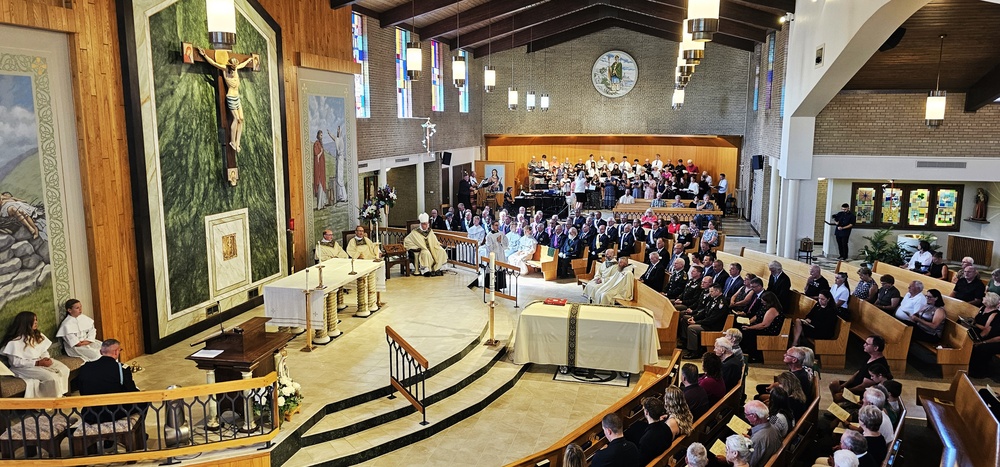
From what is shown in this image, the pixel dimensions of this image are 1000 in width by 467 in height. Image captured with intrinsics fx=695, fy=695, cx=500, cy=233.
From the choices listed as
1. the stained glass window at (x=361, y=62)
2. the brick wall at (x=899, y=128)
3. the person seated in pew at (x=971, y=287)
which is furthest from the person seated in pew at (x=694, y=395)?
the stained glass window at (x=361, y=62)

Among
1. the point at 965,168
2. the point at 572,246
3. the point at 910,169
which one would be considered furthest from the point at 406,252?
the point at 965,168

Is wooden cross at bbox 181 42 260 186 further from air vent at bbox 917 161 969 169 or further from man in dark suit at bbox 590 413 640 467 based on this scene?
air vent at bbox 917 161 969 169

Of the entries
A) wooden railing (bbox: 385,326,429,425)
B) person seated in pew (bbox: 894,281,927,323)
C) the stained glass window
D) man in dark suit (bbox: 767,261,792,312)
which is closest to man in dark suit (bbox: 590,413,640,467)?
wooden railing (bbox: 385,326,429,425)

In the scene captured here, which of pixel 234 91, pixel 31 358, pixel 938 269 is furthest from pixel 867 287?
pixel 31 358

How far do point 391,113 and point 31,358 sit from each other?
11.8 metres

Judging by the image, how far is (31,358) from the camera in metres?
6.31

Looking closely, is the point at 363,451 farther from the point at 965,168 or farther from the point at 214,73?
the point at 965,168

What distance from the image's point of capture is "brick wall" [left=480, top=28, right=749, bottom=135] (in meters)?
24.2

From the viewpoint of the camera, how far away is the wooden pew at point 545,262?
13.8 metres

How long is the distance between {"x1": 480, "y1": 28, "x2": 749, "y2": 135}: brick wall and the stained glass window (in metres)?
9.41

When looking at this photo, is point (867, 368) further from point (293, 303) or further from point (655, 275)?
point (293, 303)

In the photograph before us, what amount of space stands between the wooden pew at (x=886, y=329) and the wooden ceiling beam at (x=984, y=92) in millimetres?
5814

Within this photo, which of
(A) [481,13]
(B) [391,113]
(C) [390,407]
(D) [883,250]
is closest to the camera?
(C) [390,407]

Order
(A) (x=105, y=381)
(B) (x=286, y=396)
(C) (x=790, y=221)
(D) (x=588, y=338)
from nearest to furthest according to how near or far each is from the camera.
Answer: (A) (x=105, y=381) → (B) (x=286, y=396) → (D) (x=588, y=338) → (C) (x=790, y=221)
